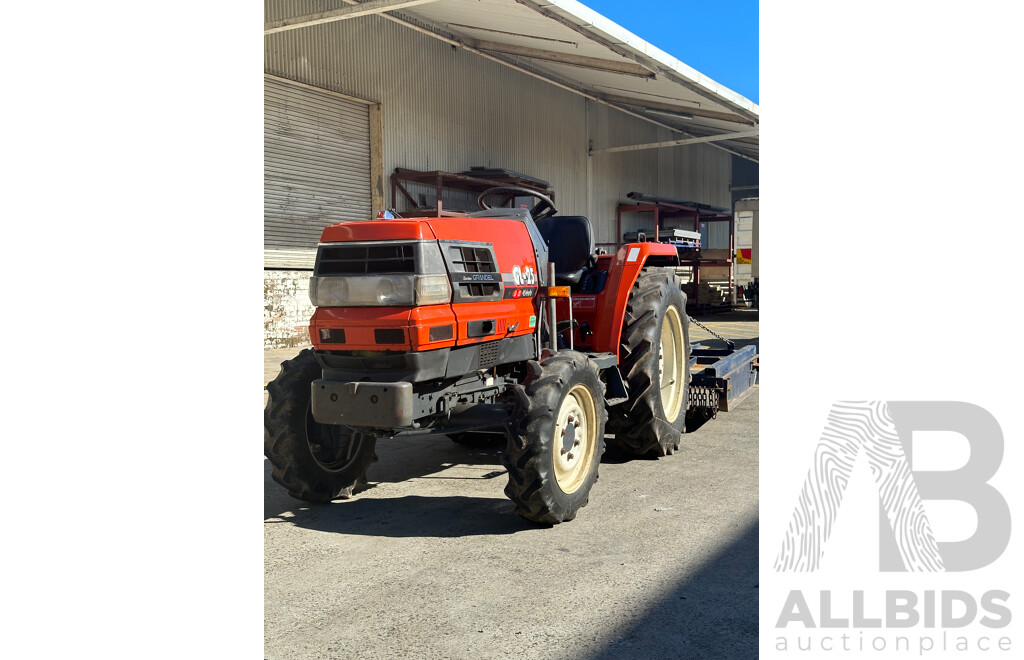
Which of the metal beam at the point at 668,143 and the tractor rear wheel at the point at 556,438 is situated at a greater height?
the metal beam at the point at 668,143

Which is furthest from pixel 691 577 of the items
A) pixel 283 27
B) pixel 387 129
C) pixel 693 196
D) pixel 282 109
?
pixel 693 196

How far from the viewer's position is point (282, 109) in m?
12.7

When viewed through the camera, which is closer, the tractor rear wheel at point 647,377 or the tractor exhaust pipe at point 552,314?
the tractor exhaust pipe at point 552,314

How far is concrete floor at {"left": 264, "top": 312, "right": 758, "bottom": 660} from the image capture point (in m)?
2.81

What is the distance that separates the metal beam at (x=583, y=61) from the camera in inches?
599

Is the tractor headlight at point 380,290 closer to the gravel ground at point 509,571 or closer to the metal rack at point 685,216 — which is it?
the gravel ground at point 509,571

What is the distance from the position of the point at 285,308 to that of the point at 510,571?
10.2 metres

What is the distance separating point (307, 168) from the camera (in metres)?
13.3

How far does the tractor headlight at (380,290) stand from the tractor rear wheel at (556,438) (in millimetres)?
600

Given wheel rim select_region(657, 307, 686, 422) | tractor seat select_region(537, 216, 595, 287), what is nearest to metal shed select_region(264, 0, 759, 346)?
tractor seat select_region(537, 216, 595, 287)

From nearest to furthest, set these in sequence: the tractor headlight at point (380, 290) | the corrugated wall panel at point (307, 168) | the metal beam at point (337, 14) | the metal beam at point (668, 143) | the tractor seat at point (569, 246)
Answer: the tractor headlight at point (380, 290) < the tractor seat at point (569, 246) < the metal beam at point (337, 14) < the corrugated wall panel at point (307, 168) < the metal beam at point (668, 143)

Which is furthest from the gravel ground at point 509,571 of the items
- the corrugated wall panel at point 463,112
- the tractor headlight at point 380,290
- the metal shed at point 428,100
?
the corrugated wall panel at point 463,112

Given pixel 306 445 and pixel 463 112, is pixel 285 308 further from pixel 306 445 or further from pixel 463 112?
pixel 306 445

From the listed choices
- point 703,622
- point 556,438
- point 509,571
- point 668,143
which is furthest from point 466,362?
point 668,143
